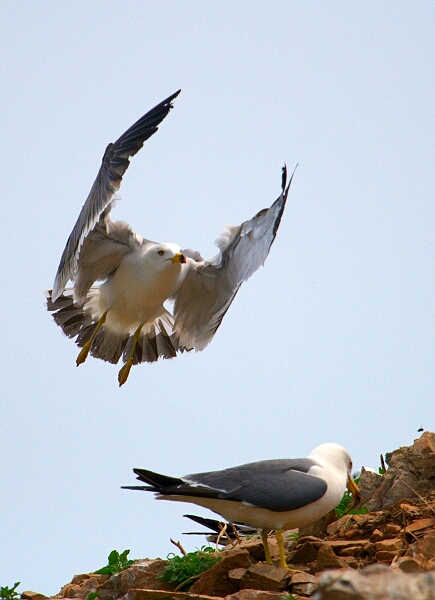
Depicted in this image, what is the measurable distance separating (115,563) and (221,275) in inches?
137

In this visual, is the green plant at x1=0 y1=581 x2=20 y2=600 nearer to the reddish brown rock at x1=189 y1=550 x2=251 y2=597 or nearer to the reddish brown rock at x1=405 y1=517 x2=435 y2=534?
the reddish brown rock at x1=189 y1=550 x2=251 y2=597

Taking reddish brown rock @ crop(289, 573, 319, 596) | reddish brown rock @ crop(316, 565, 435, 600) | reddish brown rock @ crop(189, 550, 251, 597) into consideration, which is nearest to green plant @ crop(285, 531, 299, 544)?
reddish brown rock @ crop(189, 550, 251, 597)

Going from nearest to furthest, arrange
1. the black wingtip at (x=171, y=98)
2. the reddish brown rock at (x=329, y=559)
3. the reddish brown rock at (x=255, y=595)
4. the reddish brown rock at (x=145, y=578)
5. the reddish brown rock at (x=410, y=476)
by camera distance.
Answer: the reddish brown rock at (x=255, y=595), the reddish brown rock at (x=329, y=559), the reddish brown rock at (x=145, y=578), the reddish brown rock at (x=410, y=476), the black wingtip at (x=171, y=98)

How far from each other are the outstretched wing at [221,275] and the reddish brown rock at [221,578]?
3486mm

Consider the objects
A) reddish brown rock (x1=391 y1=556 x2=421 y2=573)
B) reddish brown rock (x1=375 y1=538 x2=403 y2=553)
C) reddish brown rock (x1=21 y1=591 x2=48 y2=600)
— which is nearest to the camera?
reddish brown rock (x1=391 y1=556 x2=421 y2=573)

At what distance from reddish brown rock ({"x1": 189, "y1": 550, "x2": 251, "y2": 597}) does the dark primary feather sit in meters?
0.35

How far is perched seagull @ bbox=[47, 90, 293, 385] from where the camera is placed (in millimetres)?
8570

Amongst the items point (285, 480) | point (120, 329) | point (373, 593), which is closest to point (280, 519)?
point (285, 480)

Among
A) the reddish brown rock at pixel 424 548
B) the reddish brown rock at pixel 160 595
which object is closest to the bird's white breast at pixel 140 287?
the reddish brown rock at pixel 160 595

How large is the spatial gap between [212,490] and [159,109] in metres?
3.75

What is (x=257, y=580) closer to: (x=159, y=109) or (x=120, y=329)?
(x=159, y=109)

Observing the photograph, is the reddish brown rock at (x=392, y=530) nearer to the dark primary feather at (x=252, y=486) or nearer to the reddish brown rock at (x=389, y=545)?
the reddish brown rock at (x=389, y=545)

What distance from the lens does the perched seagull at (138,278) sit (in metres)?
8.57

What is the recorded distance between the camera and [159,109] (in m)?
8.34
